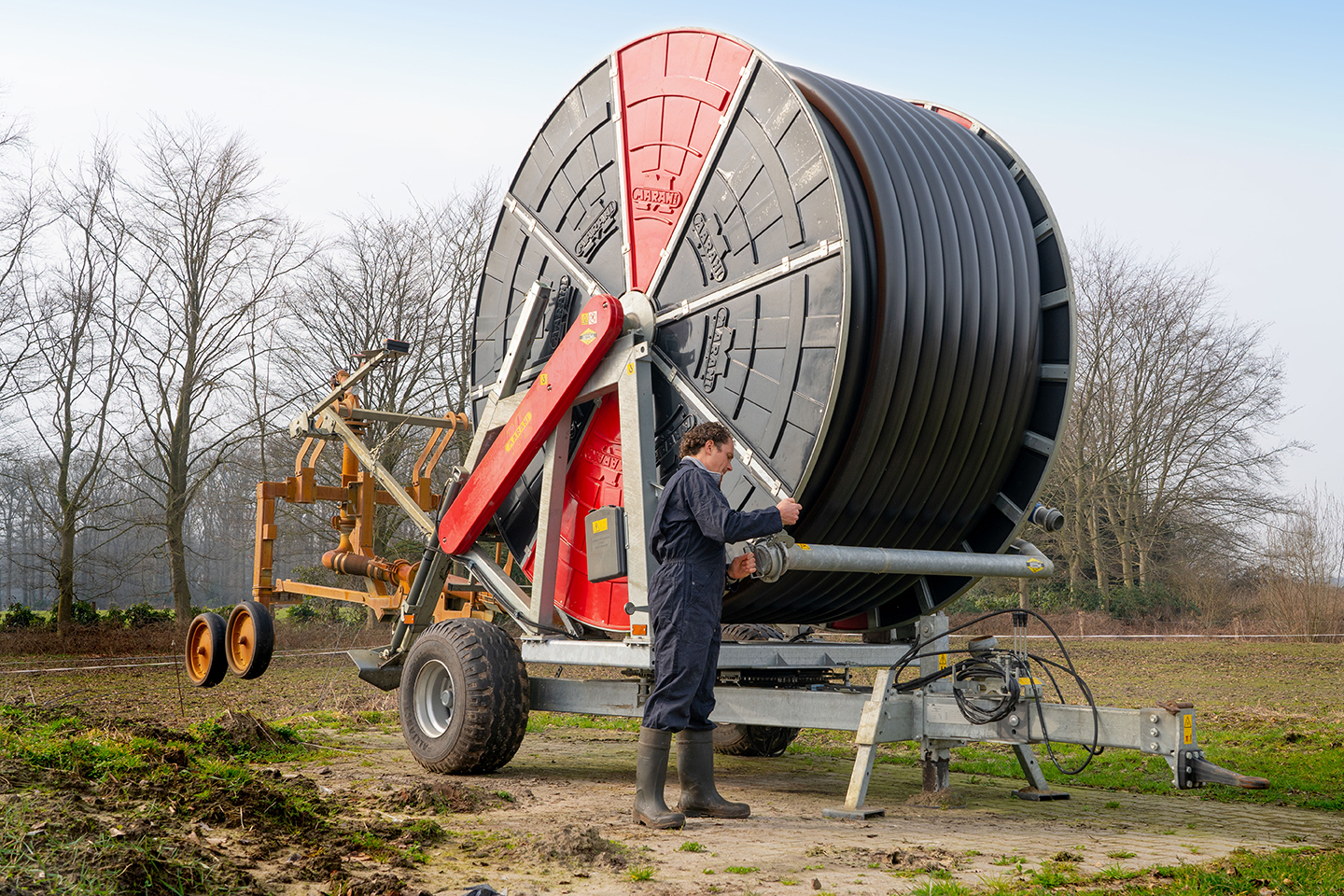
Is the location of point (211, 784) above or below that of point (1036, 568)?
below

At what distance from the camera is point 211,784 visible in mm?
4867

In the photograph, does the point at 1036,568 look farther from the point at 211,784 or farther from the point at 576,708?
→ the point at 211,784

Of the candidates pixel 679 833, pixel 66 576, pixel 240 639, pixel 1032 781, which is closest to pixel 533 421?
pixel 679 833

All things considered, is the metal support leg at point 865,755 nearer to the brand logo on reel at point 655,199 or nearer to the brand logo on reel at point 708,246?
the brand logo on reel at point 708,246

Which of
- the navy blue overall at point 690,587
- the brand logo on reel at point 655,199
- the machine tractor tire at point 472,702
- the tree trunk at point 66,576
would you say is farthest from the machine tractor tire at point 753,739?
the tree trunk at point 66,576

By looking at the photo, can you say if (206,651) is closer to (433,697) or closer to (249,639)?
(249,639)

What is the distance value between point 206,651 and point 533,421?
14.7 feet

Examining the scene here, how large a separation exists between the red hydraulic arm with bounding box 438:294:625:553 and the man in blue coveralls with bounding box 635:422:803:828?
114 centimetres

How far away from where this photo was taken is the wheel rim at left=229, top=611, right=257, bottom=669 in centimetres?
877

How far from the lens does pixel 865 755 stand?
17.0 ft

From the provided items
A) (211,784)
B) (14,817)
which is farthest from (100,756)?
(14,817)

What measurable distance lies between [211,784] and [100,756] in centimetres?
73

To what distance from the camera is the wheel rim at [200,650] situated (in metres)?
9.06

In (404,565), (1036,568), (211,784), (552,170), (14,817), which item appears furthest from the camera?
(404,565)
